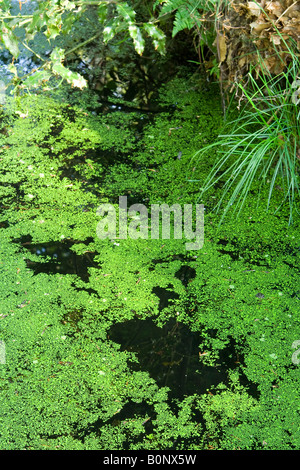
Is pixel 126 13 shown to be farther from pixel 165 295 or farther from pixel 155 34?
pixel 165 295

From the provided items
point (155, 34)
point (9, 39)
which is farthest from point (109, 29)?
point (9, 39)

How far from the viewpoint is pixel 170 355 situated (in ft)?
5.78

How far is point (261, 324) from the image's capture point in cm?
185

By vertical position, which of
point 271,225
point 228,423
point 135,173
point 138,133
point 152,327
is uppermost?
point 138,133

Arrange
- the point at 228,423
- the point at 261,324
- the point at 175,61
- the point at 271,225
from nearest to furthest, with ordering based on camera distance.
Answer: the point at 228,423, the point at 261,324, the point at 271,225, the point at 175,61

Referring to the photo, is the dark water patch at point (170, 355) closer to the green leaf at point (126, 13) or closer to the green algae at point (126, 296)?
the green algae at point (126, 296)

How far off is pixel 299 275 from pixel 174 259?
1.65 feet

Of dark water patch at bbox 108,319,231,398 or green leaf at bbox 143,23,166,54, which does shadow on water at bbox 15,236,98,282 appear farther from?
green leaf at bbox 143,23,166,54

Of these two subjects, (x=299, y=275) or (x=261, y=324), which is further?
(x=299, y=275)

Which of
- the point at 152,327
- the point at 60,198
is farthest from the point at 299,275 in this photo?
the point at 60,198

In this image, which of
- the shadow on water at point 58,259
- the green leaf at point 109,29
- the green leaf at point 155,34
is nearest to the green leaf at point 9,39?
the green leaf at point 109,29

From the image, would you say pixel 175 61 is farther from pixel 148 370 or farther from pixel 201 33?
pixel 148 370

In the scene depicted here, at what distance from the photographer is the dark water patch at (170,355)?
66.2 inches

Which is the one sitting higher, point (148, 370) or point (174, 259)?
point (174, 259)
